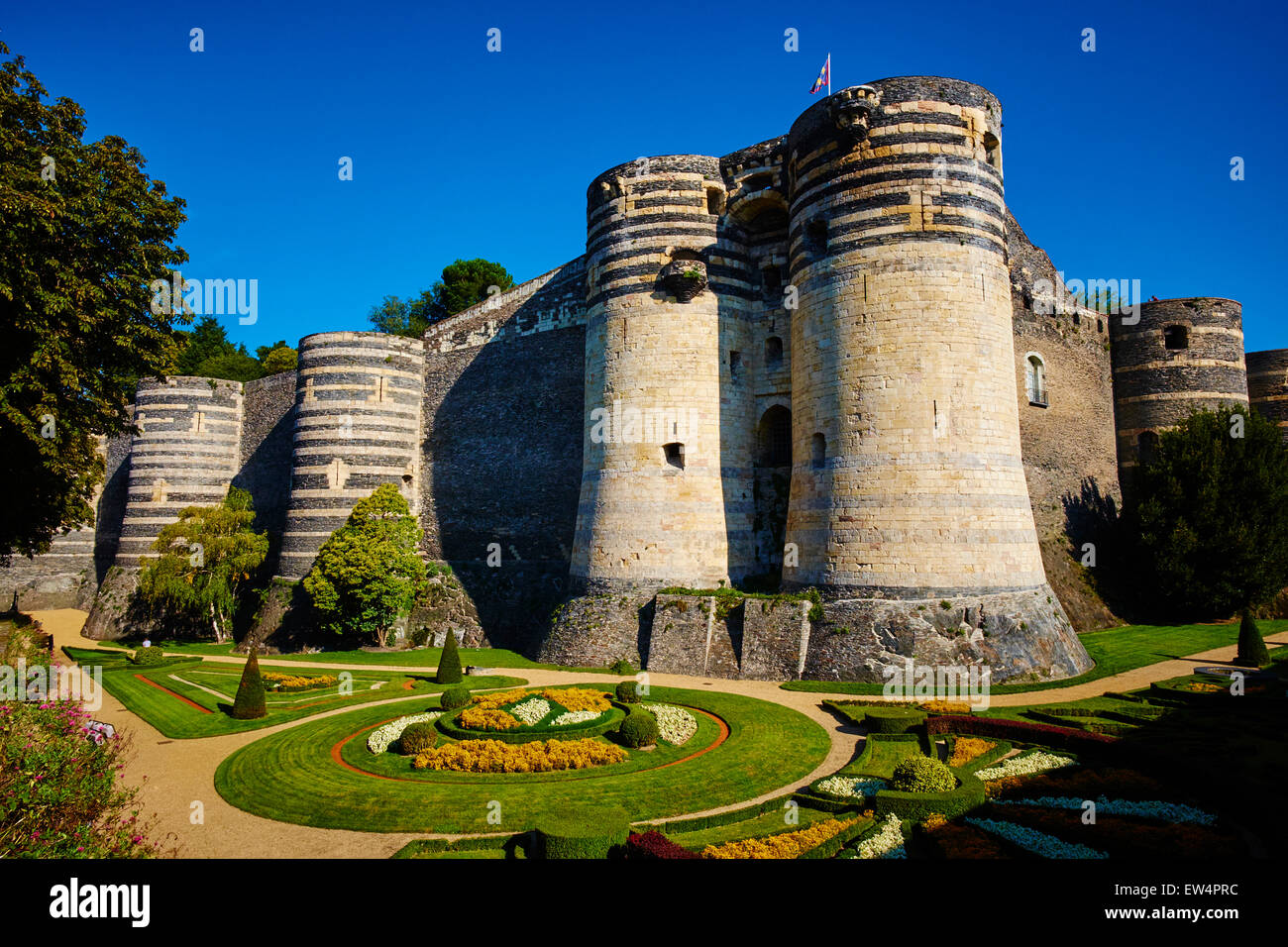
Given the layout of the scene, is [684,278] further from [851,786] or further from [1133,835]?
[1133,835]

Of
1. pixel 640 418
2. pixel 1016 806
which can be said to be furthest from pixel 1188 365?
pixel 1016 806

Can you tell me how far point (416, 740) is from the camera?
50.0ft

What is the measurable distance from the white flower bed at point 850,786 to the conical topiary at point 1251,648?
1477 centimetres

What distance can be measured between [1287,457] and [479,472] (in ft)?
106

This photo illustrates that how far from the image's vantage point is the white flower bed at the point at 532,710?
1638 cm

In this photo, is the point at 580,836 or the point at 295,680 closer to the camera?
the point at 580,836

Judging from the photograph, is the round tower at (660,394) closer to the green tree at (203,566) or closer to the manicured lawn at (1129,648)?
the manicured lawn at (1129,648)

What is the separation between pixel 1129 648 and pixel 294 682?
2574cm

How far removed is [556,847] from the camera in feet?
31.9

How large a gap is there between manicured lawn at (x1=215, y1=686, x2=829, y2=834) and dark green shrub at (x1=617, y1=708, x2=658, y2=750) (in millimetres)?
483

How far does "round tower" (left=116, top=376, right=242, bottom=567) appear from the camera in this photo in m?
37.7

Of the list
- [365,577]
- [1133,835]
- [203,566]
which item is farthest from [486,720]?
[203,566]

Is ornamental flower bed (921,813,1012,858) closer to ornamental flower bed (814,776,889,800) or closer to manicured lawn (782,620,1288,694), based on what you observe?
ornamental flower bed (814,776,889,800)
